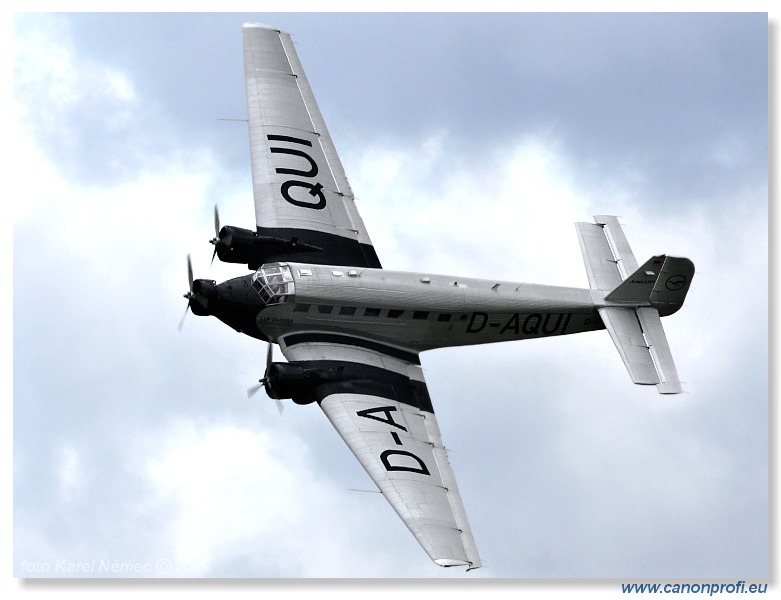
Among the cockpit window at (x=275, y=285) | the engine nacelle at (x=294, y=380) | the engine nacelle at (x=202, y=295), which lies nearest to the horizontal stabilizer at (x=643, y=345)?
the engine nacelle at (x=294, y=380)

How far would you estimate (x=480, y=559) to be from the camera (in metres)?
32.1

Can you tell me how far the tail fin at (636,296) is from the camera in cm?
3788

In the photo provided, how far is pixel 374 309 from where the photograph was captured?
37.8 m

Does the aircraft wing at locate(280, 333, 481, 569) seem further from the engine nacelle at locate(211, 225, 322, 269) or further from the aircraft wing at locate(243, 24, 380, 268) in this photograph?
the aircraft wing at locate(243, 24, 380, 268)

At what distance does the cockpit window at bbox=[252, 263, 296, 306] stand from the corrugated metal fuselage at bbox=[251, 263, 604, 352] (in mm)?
159

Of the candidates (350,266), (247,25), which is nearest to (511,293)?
(350,266)

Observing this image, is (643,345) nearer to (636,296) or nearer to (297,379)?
(636,296)

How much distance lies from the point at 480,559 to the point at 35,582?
430 inches

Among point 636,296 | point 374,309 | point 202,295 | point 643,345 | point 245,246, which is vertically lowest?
point 643,345

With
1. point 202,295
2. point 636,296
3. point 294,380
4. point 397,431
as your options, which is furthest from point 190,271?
point 636,296

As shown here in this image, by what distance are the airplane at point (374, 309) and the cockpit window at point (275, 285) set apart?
1.6 inches

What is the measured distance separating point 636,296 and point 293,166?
1189 centimetres

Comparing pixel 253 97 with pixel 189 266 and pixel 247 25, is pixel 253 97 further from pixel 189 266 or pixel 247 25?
pixel 189 266

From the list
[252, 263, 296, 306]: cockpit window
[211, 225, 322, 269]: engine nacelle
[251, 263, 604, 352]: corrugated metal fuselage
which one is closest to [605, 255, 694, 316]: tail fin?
[251, 263, 604, 352]: corrugated metal fuselage
